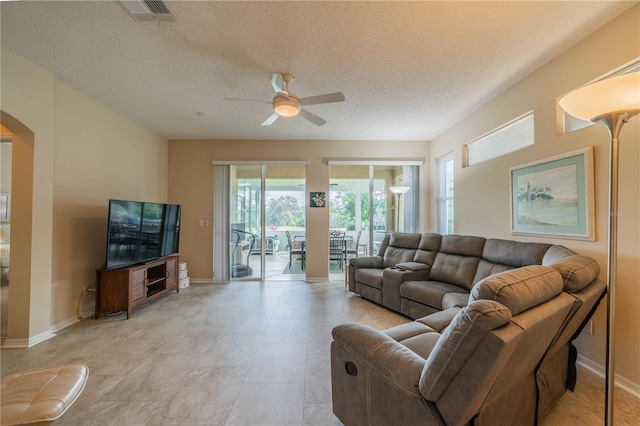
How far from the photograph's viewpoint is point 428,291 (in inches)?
111

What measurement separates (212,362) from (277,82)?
273 cm

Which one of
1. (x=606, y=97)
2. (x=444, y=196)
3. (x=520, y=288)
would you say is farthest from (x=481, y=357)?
(x=444, y=196)

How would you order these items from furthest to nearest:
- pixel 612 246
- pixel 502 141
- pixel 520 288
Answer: pixel 502 141 → pixel 612 246 → pixel 520 288

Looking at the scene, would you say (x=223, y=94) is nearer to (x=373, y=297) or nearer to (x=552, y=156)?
(x=373, y=297)

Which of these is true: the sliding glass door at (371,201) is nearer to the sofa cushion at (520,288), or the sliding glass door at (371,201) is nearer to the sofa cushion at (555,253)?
the sofa cushion at (555,253)

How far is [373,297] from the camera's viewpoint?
11.6 ft

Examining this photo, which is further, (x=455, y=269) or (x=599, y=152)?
(x=455, y=269)

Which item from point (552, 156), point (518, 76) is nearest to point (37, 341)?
point (552, 156)

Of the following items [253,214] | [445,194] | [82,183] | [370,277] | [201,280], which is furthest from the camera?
[253,214]

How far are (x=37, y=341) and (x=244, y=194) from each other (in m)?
3.33

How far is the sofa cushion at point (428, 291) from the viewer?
272 cm

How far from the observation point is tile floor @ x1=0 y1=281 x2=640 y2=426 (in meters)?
1.60

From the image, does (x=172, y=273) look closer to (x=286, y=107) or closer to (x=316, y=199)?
(x=316, y=199)

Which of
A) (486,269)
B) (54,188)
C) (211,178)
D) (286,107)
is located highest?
(286,107)
